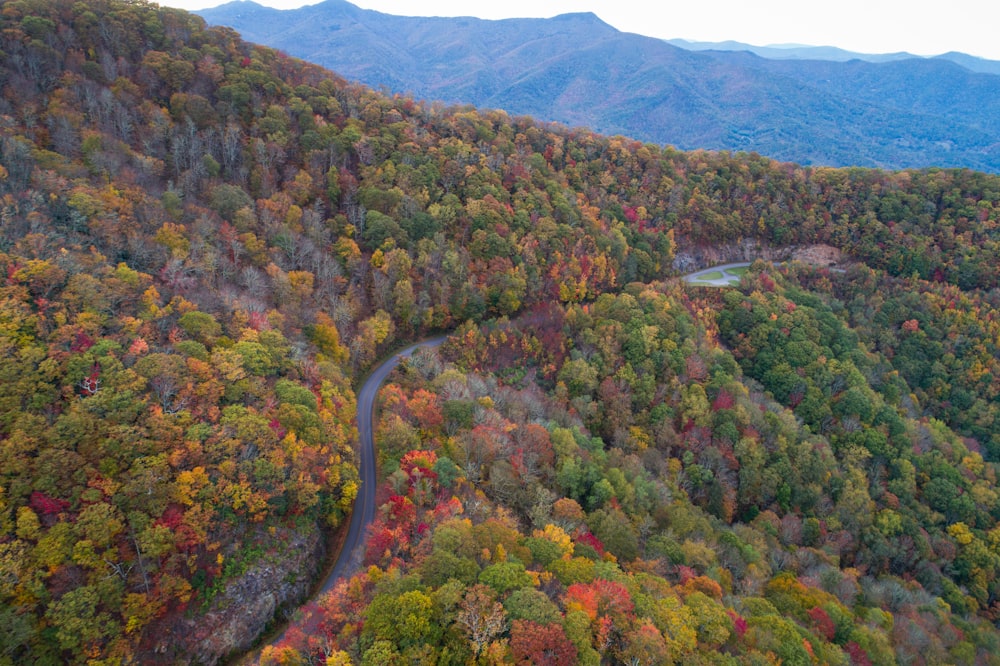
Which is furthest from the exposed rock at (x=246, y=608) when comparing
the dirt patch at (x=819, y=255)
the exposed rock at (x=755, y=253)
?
the dirt patch at (x=819, y=255)

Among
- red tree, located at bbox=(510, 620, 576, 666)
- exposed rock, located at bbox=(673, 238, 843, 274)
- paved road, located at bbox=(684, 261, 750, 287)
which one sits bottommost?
paved road, located at bbox=(684, 261, 750, 287)

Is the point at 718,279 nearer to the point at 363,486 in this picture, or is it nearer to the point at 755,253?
the point at 755,253


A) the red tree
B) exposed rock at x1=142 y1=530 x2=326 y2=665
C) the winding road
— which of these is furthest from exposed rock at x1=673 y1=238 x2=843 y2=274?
exposed rock at x1=142 y1=530 x2=326 y2=665

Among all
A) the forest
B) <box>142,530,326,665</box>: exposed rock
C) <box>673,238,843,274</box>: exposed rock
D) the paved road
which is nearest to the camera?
the forest

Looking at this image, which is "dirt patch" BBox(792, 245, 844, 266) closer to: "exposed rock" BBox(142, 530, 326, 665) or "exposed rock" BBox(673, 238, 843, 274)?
"exposed rock" BBox(673, 238, 843, 274)

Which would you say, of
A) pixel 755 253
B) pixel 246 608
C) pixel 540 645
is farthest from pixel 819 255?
pixel 246 608

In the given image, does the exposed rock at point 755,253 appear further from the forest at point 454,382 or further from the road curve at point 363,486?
the road curve at point 363,486

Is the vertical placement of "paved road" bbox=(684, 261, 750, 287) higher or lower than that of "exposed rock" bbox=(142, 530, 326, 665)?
higher
